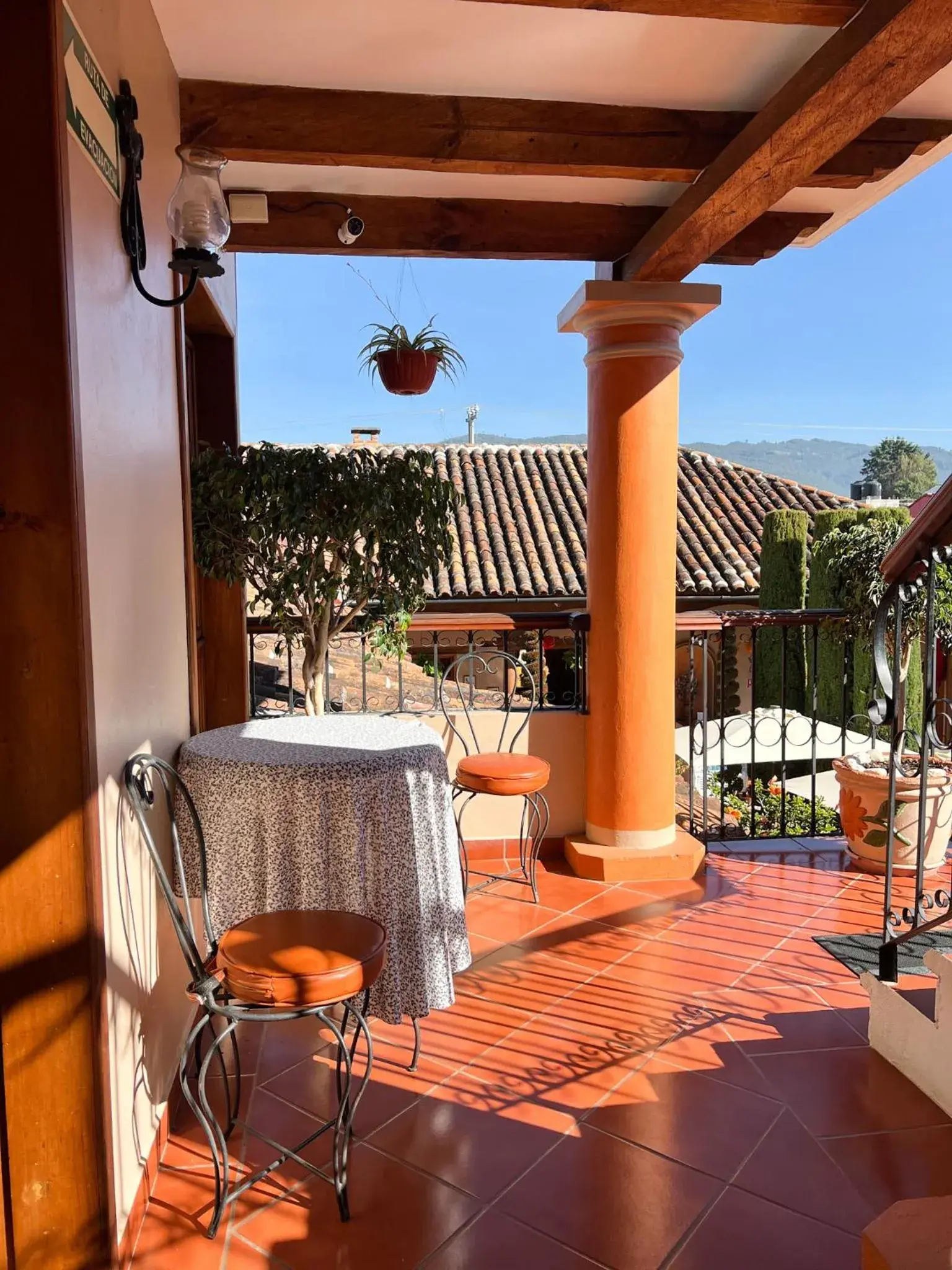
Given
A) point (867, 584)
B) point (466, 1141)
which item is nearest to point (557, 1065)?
point (466, 1141)

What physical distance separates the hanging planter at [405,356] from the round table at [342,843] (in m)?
2.09

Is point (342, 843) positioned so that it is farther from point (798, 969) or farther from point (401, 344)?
point (401, 344)

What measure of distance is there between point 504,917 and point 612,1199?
5.19ft

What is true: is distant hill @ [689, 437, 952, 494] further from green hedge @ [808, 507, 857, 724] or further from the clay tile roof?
green hedge @ [808, 507, 857, 724]

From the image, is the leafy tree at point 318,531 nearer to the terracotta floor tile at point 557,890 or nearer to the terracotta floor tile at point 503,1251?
the terracotta floor tile at point 557,890

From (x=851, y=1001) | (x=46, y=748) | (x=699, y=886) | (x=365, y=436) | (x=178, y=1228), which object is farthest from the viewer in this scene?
(x=365, y=436)

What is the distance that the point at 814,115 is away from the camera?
246 cm

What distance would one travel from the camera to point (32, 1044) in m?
1.53

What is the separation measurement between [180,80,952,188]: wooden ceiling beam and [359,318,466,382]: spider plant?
0.90m

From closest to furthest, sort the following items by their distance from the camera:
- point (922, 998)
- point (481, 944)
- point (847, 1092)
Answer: point (847, 1092) < point (922, 998) < point (481, 944)

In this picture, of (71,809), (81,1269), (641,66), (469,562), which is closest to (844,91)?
(641,66)

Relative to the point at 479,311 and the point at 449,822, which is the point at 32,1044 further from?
the point at 479,311

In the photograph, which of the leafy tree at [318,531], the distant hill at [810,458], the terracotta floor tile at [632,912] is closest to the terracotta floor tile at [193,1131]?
the terracotta floor tile at [632,912]

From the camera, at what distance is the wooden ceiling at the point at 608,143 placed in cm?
221
